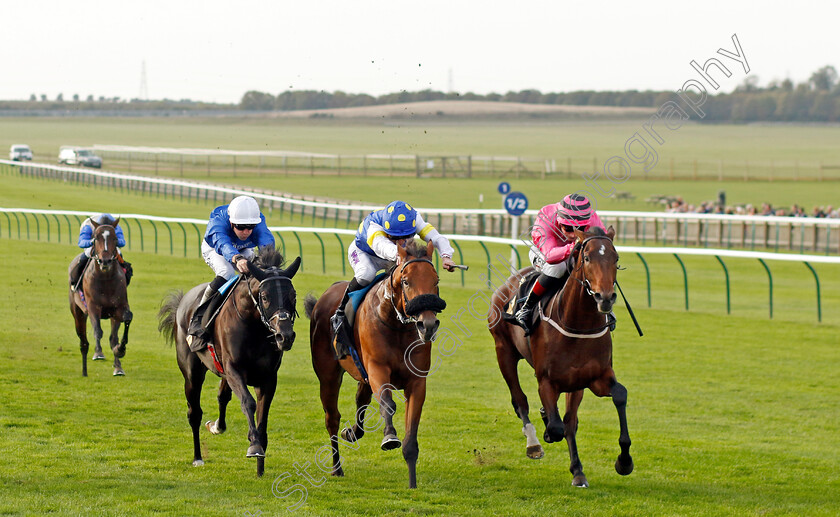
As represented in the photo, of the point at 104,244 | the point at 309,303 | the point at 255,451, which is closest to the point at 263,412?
the point at 255,451

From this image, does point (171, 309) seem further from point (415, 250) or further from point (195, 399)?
point (415, 250)

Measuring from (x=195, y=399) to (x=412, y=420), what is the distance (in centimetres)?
183

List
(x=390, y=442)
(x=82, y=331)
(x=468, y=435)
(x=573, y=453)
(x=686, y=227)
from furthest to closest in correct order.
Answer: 1. (x=686, y=227)
2. (x=82, y=331)
3. (x=468, y=435)
4. (x=573, y=453)
5. (x=390, y=442)

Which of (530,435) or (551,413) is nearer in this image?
(551,413)

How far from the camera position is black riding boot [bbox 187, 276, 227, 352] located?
6.79 m

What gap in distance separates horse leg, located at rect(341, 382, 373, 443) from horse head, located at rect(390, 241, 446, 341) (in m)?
1.17

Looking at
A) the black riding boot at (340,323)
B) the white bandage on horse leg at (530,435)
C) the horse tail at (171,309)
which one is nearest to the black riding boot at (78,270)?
the horse tail at (171,309)

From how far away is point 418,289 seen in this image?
5.62 m

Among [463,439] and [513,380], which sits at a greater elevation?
[513,380]

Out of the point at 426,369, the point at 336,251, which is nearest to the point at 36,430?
the point at 426,369

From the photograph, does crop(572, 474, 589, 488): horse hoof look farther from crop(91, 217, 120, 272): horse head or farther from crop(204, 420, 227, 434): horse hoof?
crop(91, 217, 120, 272): horse head

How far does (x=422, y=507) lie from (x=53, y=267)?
16221 millimetres

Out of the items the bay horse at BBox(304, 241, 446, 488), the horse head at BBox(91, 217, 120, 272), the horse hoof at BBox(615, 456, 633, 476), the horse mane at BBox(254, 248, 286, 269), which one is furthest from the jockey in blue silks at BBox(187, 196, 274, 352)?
the horse head at BBox(91, 217, 120, 272)

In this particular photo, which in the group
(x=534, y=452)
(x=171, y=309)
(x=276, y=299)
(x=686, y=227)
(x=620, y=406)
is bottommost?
(x=686, y=227)
